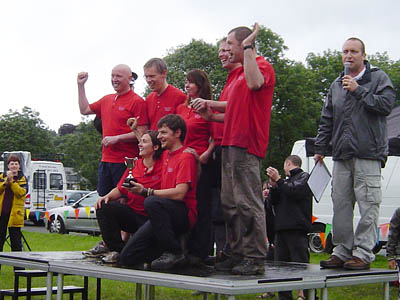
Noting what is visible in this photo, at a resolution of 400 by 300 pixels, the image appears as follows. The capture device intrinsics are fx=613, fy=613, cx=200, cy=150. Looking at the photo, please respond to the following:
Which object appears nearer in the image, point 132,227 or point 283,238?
point 132,227

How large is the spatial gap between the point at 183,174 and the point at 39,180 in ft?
73.9

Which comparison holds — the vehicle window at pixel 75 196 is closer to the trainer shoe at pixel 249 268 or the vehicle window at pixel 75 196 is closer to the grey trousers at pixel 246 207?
the grey trousers at pixel 246 207

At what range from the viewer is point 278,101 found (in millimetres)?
37062

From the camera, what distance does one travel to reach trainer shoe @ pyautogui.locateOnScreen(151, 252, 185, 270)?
5.01 m

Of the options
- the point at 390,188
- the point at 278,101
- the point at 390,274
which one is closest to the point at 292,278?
the point at 390,274

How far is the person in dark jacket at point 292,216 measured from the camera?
6.84 metres

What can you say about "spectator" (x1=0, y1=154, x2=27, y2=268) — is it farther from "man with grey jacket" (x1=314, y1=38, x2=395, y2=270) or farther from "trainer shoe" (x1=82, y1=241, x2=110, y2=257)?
"man with grey jacket" (x1=314, y1=38, x2=395, y2=270)

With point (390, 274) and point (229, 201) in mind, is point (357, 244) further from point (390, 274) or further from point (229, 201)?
point (229, 201)

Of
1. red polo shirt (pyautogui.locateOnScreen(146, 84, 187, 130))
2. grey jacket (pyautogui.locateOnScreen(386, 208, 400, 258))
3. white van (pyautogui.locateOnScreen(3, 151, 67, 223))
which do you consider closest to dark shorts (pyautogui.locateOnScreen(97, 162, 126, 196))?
red polo shirt (pyautogui.locateOnScreen(146, 84, 187, 130))

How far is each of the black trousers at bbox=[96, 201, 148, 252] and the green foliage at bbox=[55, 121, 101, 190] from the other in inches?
1389

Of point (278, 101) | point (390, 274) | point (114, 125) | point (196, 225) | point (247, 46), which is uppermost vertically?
point (278, 101)

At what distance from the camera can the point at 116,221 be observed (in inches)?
218

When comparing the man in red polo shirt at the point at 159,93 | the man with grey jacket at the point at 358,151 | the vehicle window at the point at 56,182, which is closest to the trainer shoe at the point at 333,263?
the man with grey jacket at the point at 358,151

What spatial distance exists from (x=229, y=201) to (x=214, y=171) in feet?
2.52
